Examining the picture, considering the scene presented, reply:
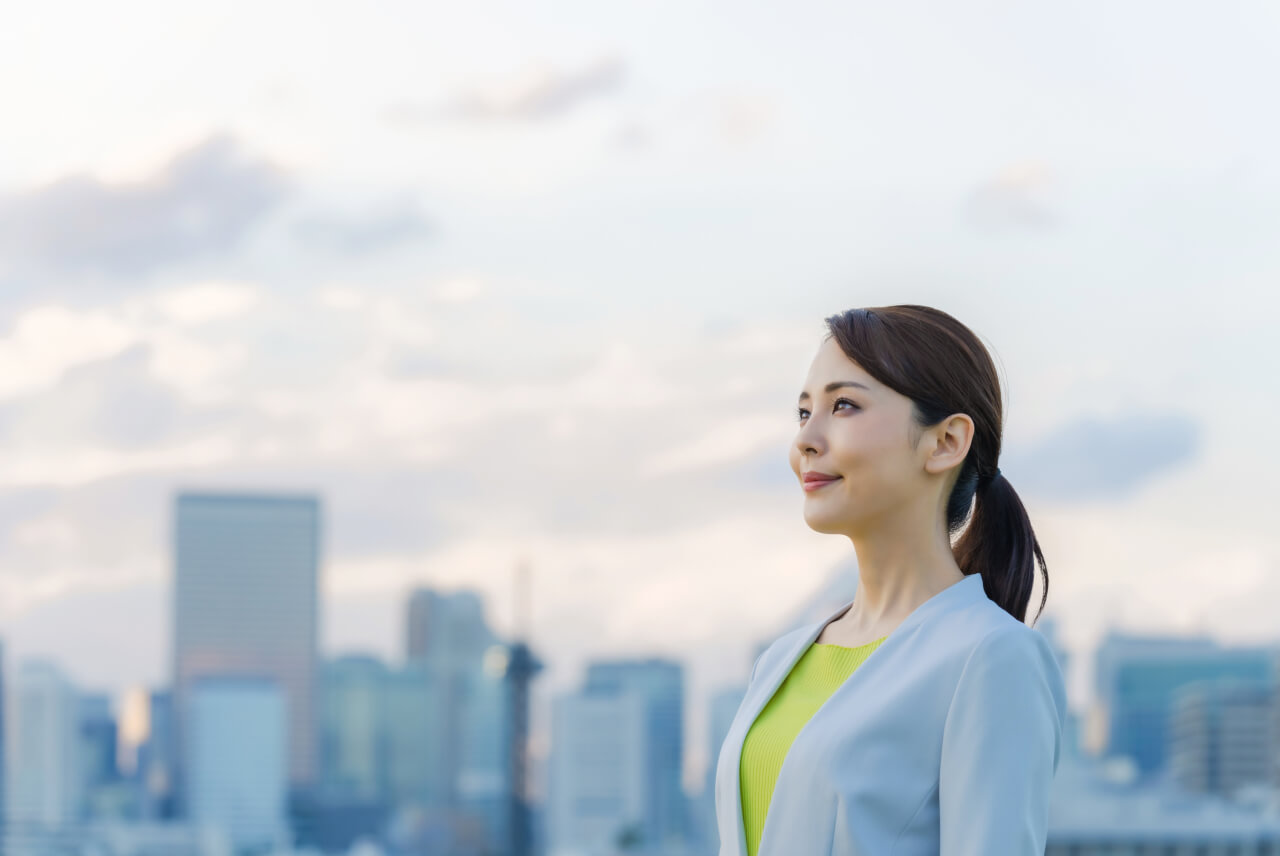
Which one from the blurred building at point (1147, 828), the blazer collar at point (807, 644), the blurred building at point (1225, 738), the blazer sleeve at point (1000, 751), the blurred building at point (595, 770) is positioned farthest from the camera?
the blurred building at point (595, 770)

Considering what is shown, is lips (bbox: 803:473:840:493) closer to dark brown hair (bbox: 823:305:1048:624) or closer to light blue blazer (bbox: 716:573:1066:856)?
dark brown hair (bbox: 823:305:1048:624)

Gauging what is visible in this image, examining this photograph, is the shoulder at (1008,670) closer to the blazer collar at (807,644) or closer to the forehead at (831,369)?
the blazer collar at (807,644)

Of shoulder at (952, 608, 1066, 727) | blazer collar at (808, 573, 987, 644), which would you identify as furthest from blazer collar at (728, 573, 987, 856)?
shoulder at (952, 608, 1066, 727)

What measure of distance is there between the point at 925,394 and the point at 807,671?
500 mm

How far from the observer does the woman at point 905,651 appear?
2.46 m

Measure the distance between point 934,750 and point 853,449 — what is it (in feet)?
1.49

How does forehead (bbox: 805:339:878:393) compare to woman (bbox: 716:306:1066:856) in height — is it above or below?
above

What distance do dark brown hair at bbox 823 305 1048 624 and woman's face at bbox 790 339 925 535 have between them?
0.9 inches

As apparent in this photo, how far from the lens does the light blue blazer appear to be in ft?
7.95

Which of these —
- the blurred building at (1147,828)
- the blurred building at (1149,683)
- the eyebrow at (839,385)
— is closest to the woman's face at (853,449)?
the eyebrow at (839,385)

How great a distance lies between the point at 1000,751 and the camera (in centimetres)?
243

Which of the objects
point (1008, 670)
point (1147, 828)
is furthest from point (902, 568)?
point (1147, 828)

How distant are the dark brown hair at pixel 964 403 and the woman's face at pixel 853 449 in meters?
0.02

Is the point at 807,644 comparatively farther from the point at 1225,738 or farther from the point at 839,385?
the point at 1225,738
